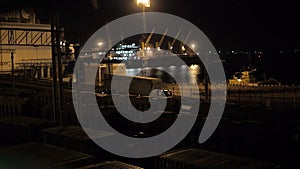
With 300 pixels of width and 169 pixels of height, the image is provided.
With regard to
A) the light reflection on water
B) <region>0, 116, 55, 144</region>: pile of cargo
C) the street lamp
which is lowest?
<region>0, 116, 55, 144</region>: pile of cargo

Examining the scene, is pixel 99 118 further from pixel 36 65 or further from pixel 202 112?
pixel 36 65

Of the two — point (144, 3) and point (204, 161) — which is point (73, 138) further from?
point (144, 3)

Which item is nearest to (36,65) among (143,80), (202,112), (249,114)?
(143,80)

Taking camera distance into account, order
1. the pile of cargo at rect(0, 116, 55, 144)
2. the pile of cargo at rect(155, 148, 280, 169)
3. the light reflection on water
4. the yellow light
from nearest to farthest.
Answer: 1. the pile of cargo at rect(155, 148, 280, 169)
2. the pile of cargo at rect(0, 116, 55, 144)
3. the yellow light
4. the light reflection on water

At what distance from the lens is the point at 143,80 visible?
27.4 m

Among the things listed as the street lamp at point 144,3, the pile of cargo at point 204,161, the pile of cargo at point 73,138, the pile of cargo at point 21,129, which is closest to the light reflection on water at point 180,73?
the street lamp at point 144,3

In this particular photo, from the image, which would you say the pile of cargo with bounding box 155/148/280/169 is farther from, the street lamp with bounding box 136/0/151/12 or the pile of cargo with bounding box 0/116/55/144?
the street lamp with bounding box 136/0/151/12

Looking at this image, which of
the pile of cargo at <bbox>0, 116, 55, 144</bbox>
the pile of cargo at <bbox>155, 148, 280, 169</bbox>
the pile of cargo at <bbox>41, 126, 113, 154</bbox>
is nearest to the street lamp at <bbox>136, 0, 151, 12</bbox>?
the pile of cargo at <bbox>0, 116, 55, 144</bbox>

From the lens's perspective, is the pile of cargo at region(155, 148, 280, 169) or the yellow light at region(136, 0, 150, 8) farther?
the yellow light at region(136, 0, 150, 8)

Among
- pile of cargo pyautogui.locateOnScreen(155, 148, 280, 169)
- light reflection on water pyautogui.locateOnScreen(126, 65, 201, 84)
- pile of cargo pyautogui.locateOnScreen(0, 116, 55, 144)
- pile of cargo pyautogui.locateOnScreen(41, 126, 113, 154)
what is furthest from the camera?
light reflection on water pyautogui.locateOnScreen(126, 65, 201, 84)

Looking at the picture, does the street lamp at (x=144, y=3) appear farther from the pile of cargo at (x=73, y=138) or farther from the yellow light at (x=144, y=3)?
the pile of cargo at (x=73, y=138)

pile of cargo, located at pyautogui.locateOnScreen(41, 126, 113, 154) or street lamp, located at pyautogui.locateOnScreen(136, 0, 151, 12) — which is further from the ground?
street lamp, located at pyautogui.locateOnScreen(136, 0, 151, 12)

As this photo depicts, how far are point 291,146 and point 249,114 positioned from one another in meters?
4.02

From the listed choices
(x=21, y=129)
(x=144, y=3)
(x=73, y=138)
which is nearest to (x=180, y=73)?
(x=144, y=3)
